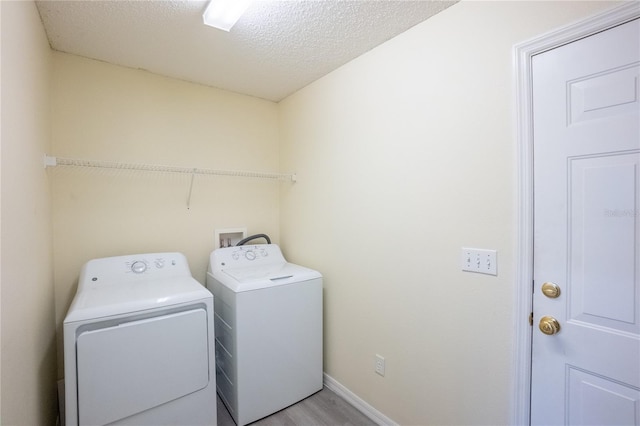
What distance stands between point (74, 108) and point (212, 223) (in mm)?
Result: 1209

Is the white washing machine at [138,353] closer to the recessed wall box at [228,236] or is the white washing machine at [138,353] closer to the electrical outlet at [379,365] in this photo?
the recessed wall box at [228,236]

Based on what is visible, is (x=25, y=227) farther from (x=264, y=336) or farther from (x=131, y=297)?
(x=264, y=336)

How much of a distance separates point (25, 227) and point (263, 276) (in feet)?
4.00

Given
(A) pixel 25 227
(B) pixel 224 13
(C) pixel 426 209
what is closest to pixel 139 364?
(A) pixel 25 227

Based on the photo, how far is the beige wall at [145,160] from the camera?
1.91 metres

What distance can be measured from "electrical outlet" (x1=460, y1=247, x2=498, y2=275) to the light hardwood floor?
125cm

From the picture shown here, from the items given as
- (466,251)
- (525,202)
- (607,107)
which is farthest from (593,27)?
(466,251)

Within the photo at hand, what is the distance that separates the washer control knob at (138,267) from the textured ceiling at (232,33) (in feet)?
4.62

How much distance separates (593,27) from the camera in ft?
3.43

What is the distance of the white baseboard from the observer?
1.81 meters

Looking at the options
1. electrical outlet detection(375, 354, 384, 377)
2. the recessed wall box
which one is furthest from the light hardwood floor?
the recessed wall box

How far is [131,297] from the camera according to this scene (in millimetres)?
1546

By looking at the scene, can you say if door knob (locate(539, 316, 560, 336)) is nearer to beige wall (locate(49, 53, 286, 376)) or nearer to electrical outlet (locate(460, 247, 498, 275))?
electrical outlet (locate(460, 247, 498, 275))

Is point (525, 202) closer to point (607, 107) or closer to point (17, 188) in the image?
point (607, 107)
